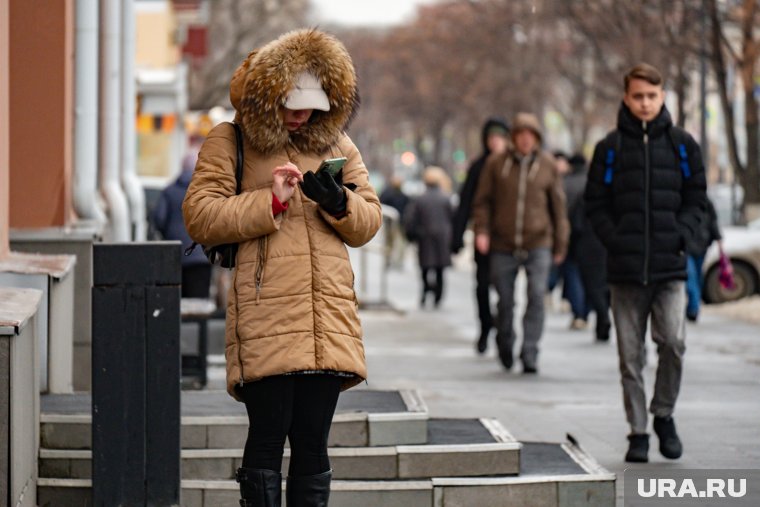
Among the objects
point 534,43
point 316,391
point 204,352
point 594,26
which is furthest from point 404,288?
point 534,43

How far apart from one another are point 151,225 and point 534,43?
131 ft

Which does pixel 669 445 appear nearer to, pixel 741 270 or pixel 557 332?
pixel 557 332

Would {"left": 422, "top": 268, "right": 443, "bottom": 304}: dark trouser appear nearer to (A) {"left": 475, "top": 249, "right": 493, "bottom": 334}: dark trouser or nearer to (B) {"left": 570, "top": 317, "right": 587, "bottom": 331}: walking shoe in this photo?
(B) {"left": 570, "top": 317, "right": 587, "bottom": 331}: walking shoe

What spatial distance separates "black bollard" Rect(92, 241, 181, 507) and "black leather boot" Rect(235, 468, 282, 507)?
74cm

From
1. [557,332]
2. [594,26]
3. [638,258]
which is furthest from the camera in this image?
[594,26]

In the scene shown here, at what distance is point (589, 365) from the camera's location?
14914 millimetres

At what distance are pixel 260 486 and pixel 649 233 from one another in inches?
136

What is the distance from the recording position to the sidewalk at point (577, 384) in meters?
9.99

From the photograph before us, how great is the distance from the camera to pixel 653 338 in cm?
908

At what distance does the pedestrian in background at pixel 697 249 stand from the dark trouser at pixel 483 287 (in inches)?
64.7

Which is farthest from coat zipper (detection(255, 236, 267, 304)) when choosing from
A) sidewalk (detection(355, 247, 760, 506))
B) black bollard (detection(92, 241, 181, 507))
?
sidewalk (detection(355, 247, 760, 506))

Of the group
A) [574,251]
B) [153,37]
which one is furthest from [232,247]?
[153,37]

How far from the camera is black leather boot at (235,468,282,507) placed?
6160 mm

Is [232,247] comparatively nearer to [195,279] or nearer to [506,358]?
[506,358]
